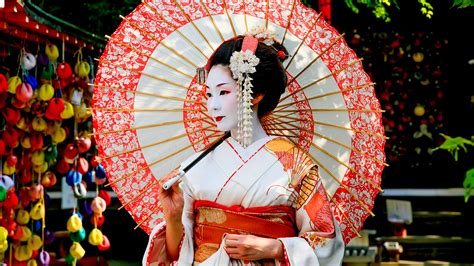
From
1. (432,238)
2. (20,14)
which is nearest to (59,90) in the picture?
(20,14)

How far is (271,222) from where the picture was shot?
4.18m

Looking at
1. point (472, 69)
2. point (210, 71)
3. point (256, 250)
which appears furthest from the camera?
point (472, 69)

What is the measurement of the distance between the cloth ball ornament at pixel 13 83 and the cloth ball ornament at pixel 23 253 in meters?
1.39

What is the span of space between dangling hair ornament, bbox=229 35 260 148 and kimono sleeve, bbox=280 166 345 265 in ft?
1.18

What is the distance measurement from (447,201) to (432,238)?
881mm

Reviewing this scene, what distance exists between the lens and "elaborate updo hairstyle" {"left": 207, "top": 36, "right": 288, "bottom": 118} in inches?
169

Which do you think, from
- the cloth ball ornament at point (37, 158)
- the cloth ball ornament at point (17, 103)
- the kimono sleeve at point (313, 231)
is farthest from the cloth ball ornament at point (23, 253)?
the kimono sleeve at point (313, 231)

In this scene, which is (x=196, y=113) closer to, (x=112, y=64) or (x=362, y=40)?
(x=112, y=64)

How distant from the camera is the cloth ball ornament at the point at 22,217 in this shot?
23.7 feet

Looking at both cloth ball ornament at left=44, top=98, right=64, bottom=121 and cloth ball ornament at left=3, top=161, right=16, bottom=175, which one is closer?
cloth ball ornament at left=3, top=161, right=16, bottom=175

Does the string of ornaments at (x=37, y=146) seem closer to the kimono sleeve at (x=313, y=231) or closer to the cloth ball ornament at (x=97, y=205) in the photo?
the cloth ball ornament at (x=97, y=205)

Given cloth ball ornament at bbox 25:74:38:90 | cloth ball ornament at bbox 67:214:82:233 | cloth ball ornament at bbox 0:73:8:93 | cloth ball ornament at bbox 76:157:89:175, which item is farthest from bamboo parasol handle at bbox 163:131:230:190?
cloth ball ornament at bbox 76:157:89:175

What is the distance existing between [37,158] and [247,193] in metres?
3.59

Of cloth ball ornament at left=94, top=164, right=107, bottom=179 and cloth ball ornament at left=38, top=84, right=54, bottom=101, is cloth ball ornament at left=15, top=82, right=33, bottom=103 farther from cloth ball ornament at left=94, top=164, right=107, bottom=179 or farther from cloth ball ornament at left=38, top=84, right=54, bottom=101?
cloth ball ornament at left=94, top=164, right=107, bottom=179
